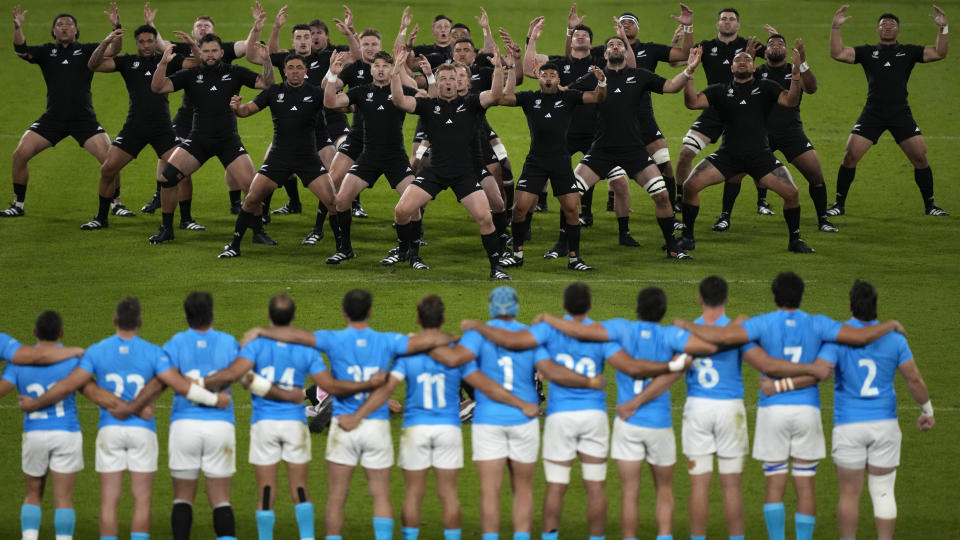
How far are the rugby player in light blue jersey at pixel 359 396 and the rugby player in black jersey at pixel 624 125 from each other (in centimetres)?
781

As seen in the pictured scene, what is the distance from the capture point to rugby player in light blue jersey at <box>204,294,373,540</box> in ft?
30.3

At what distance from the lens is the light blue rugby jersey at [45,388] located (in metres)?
9.23

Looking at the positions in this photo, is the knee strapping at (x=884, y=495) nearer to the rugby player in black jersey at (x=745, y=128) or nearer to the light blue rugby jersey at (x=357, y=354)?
the light blue rugby jersey at (x=357, y=354)

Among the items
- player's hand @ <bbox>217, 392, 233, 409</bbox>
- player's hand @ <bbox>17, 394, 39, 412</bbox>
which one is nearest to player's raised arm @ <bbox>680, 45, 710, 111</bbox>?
player's hand @ <bbox>217, 392, 233, 409</bbox>

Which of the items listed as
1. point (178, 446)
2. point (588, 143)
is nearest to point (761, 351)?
point (178, 446)

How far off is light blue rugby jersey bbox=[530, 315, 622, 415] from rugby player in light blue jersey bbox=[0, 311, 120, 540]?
→ 2900 mm

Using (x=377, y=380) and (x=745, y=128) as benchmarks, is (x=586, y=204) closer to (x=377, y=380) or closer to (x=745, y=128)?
(x=745, y=128)

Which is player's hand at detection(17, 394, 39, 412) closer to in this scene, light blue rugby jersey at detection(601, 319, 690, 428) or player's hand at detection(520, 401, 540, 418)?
player's hand at detection(520, 401, 540, 418)

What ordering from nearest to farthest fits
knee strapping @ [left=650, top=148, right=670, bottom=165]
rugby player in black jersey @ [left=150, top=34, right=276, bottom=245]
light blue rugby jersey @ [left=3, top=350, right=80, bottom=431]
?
light blue rugby jersey @ [left=3, top=350, right=80, bottom=431] → rugby player in black jersey @ [left=150, top=34, right=276, bottom=245] → knee strapping @ [left=650, top=148, right=670, bottom=165]

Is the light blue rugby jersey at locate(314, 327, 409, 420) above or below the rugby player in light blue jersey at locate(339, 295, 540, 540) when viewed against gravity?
above

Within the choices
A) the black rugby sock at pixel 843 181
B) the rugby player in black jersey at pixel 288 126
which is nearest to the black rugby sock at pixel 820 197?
the black rugby sock at pixel 843 181

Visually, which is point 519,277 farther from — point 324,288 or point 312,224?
point 312,224

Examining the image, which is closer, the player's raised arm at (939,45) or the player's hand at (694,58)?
the player's hand at (694,58)

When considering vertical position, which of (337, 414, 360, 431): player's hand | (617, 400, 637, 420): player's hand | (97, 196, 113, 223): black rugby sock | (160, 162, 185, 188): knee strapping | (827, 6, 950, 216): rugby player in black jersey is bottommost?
(337, 414, 360, 431): player's hand
